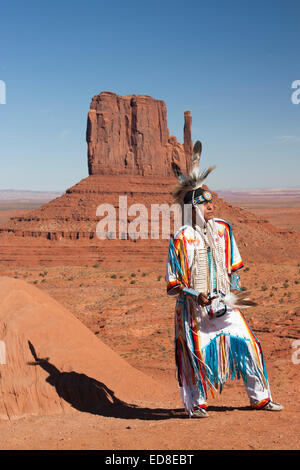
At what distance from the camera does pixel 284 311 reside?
19.1m

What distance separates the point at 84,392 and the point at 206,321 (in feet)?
8.06

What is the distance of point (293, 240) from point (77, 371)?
49.3 meters

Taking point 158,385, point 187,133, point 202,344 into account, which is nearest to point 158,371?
point 158,385

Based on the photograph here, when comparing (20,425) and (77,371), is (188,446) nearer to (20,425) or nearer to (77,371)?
(20,425)

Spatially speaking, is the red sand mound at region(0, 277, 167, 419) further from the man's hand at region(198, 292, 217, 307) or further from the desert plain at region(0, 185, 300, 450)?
the man's hand at region(198, 292, 217, 307)

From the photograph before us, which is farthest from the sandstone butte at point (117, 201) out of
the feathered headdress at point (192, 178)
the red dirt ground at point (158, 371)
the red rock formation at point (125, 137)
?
the feathered headdress at point (192, 178)

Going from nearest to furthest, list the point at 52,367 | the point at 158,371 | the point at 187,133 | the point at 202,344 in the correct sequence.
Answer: the point at 202,344 → the point at 52,367 → the point at 158,371 → the point at 187,133

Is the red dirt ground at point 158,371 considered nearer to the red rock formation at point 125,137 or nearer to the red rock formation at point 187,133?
the red rock formation at point 125,137

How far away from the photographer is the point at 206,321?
5.23 meters

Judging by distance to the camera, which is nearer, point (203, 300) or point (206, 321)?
point (203, 300)

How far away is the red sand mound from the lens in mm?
6668

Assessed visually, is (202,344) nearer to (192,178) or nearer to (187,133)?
(192,178)

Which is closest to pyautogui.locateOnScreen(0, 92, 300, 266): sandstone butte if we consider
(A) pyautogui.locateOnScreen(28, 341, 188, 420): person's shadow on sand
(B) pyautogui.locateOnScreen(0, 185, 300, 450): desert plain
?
(B) pyautogui.locateOnScreen(0, 185, 300, 450): desert plain
